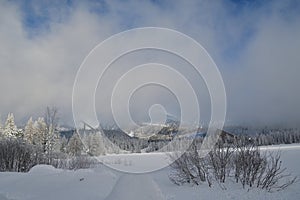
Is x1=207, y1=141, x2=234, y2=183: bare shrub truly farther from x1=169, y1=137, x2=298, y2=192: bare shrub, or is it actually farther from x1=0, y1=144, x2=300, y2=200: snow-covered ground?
x1=0, y1=144, x2=300, y2=200: snow-covered ground

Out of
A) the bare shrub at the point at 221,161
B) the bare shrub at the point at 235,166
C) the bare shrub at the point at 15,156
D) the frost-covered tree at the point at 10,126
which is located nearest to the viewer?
the bare shrub at the point at 235,166

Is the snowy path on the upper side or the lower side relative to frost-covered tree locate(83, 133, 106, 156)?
lower

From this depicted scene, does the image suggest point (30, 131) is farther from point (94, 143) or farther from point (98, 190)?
point (98, 190)

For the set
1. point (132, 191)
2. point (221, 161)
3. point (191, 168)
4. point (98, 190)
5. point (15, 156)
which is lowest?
point (98, 190)

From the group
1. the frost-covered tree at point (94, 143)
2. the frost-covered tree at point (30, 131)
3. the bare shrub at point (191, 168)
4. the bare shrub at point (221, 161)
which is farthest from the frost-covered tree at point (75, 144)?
the bare shrub at point (221, 161)

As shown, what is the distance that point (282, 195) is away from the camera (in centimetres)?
1318

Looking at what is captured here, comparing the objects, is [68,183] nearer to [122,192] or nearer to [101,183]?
[101,183]

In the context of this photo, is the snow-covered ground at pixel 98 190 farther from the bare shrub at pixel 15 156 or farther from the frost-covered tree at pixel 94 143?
the frost-covered tree at pixel 94 143

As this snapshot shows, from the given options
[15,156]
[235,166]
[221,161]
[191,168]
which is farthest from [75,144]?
[235,166]

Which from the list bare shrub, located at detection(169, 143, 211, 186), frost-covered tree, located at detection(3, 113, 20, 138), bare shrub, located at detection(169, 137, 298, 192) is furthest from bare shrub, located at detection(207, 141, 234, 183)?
frost-covered tree, located at detection(3, 113, 20, 138)

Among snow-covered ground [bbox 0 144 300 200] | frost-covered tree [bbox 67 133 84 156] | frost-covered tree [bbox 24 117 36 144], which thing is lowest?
snow-covered ground [bbox 0 144 300 200]

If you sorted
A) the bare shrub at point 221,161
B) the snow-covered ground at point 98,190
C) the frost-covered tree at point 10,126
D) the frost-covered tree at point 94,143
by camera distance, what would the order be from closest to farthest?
the snow-covered ground at point 98,190
the bare shrub at point 221,161
the frost-covered tree at point 10,126
the frost-covered tree at point 94,143

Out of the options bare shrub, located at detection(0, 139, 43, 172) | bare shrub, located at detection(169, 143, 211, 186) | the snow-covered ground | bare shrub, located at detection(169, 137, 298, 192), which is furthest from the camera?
bare shrub, located at detection(0, 139, 43, 172)

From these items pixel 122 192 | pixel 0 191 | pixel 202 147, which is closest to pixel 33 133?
pixel 202 147
